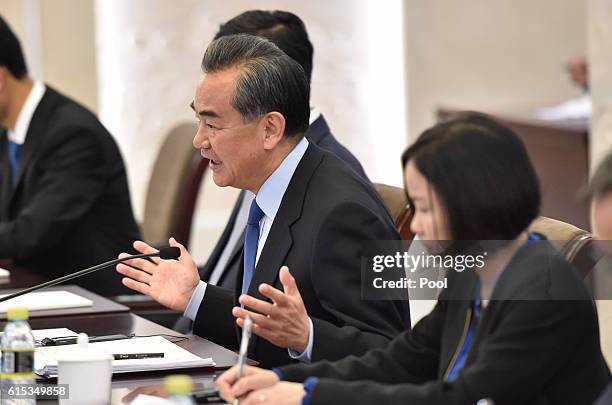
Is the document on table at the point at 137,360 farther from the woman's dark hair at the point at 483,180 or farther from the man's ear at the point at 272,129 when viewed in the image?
the woman's dark hair at the point at 483,180

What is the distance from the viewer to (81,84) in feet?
19.4

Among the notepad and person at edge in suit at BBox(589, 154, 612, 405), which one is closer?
person at edge in suit at BBox(589, 154, 612, 405)

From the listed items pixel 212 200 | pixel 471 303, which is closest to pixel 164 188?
pixel 212 200

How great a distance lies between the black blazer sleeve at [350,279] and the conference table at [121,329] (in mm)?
219

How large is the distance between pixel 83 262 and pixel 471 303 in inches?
95.5

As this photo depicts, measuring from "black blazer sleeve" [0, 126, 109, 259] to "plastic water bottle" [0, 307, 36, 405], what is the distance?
2.10 meters

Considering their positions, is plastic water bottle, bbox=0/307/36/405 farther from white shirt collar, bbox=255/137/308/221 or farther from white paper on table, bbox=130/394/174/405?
white shirt collar, bbox=255/137/308/221

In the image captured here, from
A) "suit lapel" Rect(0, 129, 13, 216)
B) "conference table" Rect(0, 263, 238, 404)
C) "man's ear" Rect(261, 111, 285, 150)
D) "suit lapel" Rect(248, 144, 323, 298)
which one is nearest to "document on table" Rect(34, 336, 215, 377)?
"conference table" Rect(0, 263, 238, 404)

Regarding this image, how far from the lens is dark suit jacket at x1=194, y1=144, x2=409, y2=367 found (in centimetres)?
229

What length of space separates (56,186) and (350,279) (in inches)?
74.9

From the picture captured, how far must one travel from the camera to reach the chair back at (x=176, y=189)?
4496 mm

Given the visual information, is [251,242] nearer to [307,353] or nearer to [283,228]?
[283,228]

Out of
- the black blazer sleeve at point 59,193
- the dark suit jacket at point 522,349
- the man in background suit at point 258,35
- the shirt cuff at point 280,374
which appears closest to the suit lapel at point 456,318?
the dark suit jacket at point 522,349

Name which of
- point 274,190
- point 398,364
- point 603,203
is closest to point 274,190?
point 274,190
